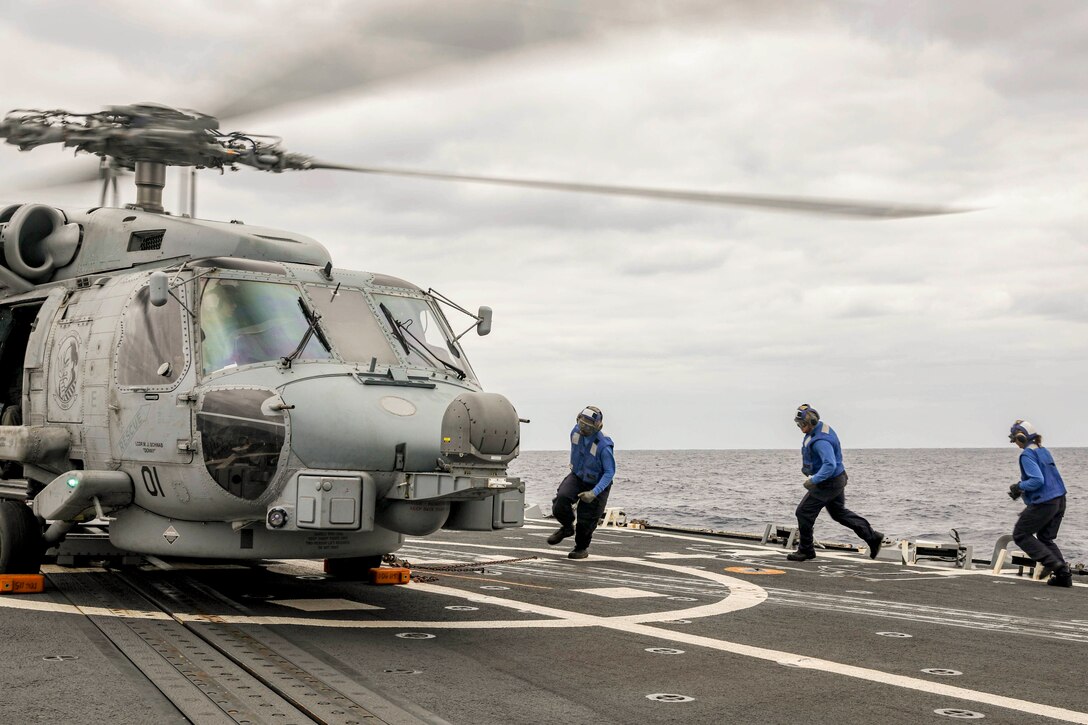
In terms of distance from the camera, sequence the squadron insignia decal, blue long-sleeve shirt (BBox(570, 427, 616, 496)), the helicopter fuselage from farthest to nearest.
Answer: blue long-sleeve shirt (BBox(570, 427, 616, 496))
the squadron insignia decal
the helicopter fuselage

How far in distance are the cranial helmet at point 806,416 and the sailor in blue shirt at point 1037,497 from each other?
2.90 metres

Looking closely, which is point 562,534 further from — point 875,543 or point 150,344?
point 150,344

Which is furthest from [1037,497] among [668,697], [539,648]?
[668,697]

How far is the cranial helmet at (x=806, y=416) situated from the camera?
52.5ft

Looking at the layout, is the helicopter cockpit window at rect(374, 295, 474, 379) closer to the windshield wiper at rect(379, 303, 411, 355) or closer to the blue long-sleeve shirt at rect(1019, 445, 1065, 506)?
the windshield wiper at rect(379, 303, 411, 355)

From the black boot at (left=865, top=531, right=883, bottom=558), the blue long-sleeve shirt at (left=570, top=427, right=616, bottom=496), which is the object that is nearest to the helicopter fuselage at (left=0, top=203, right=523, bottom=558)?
the blue long-sleeve shirt at (left=570, top=427, right=616, bottom=496)

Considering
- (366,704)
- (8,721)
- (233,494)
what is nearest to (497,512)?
(233,494)

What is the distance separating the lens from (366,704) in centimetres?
632

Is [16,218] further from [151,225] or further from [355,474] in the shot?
[355,474]

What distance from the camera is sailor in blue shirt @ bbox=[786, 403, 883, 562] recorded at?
1553cm

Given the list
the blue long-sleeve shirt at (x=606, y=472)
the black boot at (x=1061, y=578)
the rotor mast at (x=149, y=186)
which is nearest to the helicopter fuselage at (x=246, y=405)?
the rotor mast at (x=149, y=186)

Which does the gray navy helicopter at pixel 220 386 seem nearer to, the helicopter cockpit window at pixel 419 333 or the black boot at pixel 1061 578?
the helicopter cockpit window at pixel 419 333

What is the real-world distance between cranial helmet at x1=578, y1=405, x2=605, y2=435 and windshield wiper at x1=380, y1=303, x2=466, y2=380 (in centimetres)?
514

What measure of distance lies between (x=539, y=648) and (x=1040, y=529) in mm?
7968
